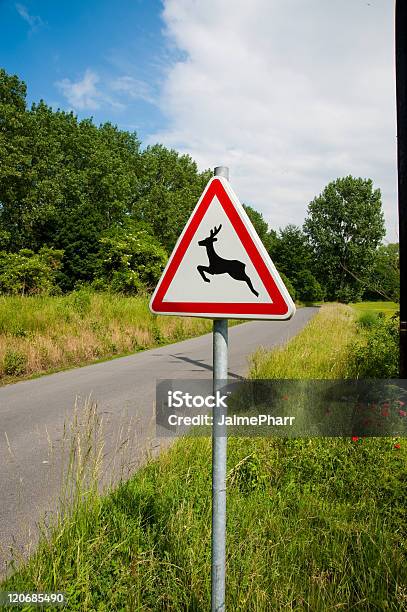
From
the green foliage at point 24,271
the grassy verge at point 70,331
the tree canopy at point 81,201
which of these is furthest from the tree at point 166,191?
the grassy verge at point 70,331

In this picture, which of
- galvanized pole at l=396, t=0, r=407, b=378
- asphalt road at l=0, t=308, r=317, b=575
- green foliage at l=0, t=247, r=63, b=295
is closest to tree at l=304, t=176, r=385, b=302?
green foliage at l=0, t=247, r=63, b=295

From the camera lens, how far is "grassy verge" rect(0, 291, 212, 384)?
9.80m

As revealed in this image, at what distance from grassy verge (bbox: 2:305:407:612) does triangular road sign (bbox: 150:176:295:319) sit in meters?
1.47

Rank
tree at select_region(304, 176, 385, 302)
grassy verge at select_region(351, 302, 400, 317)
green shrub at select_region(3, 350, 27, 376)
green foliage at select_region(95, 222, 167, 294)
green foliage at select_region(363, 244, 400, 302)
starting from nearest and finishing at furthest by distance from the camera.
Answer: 1. green foliage at select_region(363, 244, 400, 302)
2. grassy verge at select_region(351, 302, 400, 317)
3. green shrub at select_region(3, 350, 27, 376)
4. green foliage at select_region(95, 222, 167, 294)
5. tree at select_region(304, 176, 385, 302)

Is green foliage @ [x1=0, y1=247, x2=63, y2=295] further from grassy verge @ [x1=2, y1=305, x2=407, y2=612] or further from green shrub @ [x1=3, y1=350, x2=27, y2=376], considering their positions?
grassy verge @ [x1=2, y1=305, x2=407, y2=612]

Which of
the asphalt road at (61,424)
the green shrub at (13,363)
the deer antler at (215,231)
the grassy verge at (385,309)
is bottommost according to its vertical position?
the asphalt road at (61,424)

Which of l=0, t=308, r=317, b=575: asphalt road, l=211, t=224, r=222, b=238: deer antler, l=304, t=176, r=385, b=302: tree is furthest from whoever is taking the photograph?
l=304, t=176, r=385, b=302: tree

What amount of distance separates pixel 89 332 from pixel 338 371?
25.0 ft

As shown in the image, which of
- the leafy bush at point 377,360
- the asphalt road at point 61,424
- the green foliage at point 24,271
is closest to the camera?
the asphalt road at point 61,424

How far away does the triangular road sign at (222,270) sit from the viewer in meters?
1.85

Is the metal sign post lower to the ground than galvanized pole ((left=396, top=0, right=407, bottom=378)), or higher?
lower

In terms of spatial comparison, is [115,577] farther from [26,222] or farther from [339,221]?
[339,221]

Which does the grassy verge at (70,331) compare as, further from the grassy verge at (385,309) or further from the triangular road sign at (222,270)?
the triangular road sign at (222,270)

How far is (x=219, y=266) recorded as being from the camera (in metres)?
1.94
